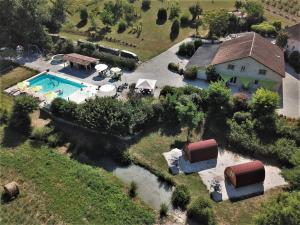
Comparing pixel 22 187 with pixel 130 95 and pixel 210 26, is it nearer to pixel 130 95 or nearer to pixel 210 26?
pixel 130 95

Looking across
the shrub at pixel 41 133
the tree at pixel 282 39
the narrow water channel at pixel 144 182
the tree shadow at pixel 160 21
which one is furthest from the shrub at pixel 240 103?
the tree shadow at pixel 160 21

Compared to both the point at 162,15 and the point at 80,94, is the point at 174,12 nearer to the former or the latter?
the point at 162,15

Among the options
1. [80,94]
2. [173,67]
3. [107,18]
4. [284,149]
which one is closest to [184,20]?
[107,18]

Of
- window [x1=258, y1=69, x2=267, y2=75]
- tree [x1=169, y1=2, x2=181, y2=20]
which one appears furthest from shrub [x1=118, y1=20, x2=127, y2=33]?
window [x1=258, y1=69, x2=267, y2=75]

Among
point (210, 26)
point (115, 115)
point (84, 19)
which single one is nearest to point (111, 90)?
point (115, 115)

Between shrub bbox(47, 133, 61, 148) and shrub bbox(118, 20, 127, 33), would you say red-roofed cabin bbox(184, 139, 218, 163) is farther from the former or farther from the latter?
shrub bbox(118, 20, 127, 33)
